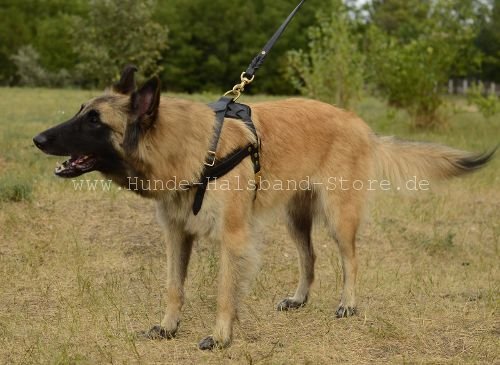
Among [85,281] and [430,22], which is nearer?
[85,281]

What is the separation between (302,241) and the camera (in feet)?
18.5

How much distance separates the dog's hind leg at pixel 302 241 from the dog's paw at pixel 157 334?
1.12 metres

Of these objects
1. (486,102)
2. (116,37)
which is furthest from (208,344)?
(116,37)

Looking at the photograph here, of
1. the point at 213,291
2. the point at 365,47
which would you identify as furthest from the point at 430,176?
the point at 365,47

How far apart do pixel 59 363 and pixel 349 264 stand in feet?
7.99

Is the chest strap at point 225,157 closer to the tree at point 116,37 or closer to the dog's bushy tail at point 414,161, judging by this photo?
the dog's bushy tail at point 414,161

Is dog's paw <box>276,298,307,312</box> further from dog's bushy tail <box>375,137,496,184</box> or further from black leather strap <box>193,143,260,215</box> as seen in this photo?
black leather strap <box>193,143,260,215</box>

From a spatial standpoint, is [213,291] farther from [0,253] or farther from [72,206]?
[72,206]

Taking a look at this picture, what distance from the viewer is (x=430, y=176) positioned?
5605 mm

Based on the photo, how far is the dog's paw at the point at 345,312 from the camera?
204 inches

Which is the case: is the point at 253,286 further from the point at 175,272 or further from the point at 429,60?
the point at 429,60

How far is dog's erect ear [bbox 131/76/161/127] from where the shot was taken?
13.2 feet

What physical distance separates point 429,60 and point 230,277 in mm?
11852

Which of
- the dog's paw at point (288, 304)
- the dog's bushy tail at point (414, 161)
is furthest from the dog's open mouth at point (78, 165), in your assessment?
the dog's bushy tail at point (414, 161)
